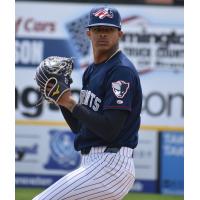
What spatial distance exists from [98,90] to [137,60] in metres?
5.62

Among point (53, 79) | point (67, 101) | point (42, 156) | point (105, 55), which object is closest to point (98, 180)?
point (67, 101)

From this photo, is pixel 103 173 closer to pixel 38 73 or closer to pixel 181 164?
pixel 38 73

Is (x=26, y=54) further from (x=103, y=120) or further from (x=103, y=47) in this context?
(x=103, y=120)

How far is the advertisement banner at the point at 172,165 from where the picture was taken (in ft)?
31.4

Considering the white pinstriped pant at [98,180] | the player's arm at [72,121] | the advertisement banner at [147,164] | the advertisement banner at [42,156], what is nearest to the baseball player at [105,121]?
the white pinstriped pant at [98,180]

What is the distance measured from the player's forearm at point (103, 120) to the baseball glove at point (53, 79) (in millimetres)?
149

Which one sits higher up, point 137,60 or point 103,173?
point 137,60

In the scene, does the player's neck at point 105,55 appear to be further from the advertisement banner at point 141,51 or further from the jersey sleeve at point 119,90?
the advertisement banner at point 141,51

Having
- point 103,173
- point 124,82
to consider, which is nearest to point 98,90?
point 124,82

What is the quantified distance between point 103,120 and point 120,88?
0.22 m

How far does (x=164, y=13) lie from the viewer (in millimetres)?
9703

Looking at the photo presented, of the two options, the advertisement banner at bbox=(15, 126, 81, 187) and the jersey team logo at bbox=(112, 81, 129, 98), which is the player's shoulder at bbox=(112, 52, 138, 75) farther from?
the advertisement banner at bbox=(15, 126, 81, 187)

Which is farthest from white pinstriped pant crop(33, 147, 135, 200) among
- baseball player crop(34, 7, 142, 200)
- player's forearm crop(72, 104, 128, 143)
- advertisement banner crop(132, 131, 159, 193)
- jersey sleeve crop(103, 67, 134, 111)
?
advertisement banner crop(132, 131, 159, 193)

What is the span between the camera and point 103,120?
3.82m
